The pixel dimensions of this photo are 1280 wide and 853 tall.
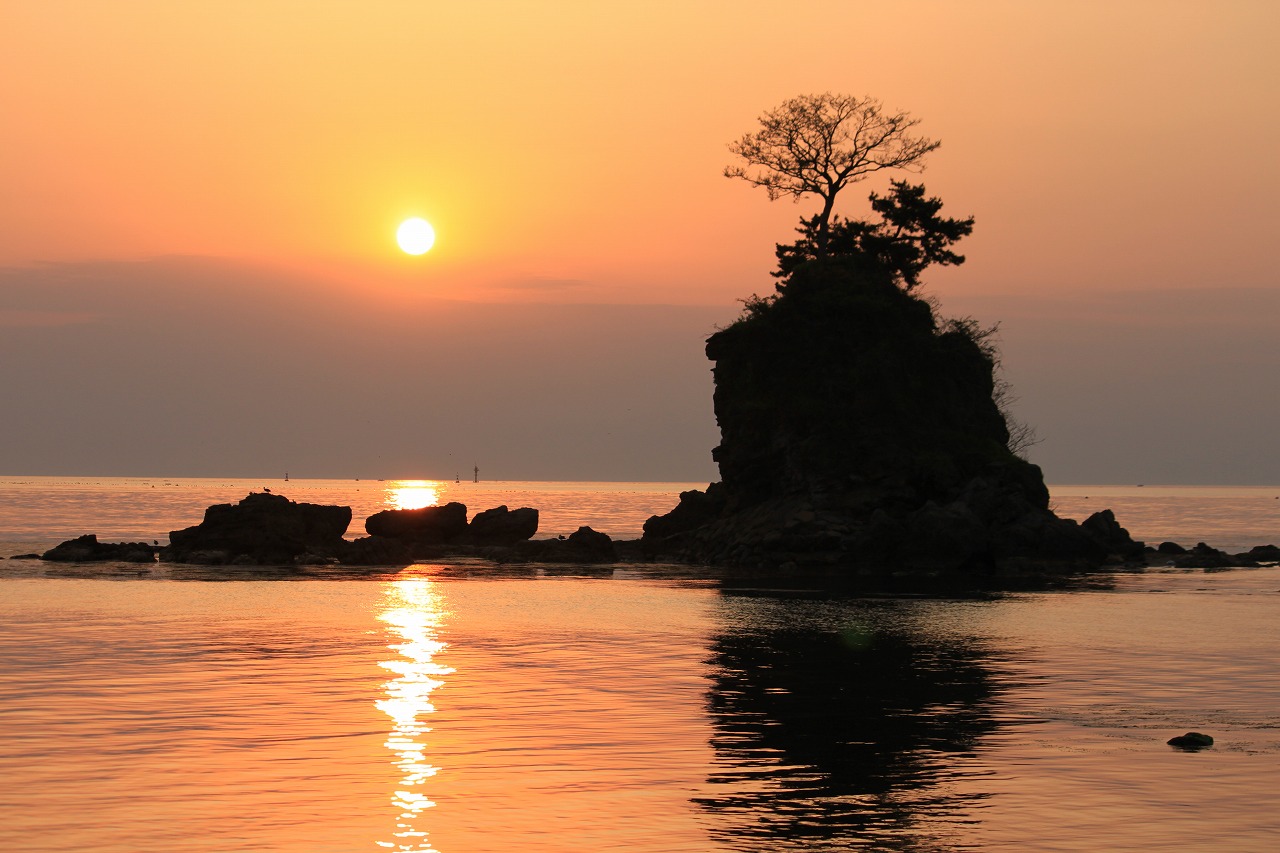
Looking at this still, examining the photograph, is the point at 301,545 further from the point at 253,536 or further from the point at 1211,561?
the point at 1211,561

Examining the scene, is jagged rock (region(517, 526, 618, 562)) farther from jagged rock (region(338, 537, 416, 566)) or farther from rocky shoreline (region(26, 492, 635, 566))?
jagged rock (region(338, 537, 416, 566))

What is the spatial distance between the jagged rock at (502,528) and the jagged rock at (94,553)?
2374 centimetres

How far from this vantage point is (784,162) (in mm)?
87062

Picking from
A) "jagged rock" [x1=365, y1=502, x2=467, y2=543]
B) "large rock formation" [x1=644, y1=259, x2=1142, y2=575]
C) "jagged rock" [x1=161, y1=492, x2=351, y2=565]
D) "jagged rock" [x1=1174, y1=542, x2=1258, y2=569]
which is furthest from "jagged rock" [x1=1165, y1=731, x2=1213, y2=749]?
"jagged rock" [x1=365, y1=502, x2=467, y2=543]

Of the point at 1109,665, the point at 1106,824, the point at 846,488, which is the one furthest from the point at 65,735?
the point at 846,488

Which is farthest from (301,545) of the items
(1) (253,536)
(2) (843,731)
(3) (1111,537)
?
(2) (843,731)

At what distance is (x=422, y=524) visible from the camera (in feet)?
316

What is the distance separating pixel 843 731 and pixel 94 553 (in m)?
65.6

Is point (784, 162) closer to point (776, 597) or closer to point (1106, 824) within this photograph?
point (776, 597)

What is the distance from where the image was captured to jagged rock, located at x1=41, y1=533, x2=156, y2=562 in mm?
78000

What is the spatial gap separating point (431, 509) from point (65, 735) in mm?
74662

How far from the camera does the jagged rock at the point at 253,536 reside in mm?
80312

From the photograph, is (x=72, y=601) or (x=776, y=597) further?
(x=776, y=597)

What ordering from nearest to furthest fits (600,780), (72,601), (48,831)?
(48,831), (600,780), (72,601)
